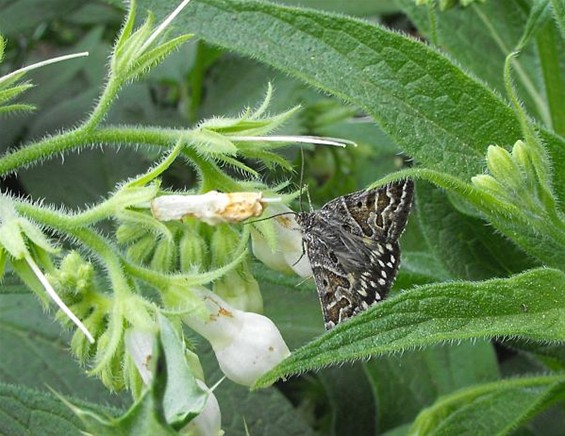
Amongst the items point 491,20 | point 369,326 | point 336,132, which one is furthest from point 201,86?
point 369,326

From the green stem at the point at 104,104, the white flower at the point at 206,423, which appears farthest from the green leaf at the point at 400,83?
the white flower at the point at 206,423

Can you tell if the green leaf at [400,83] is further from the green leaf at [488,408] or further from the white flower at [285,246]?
the green leaf at [488,408]

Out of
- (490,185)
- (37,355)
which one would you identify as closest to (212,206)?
(490,185)

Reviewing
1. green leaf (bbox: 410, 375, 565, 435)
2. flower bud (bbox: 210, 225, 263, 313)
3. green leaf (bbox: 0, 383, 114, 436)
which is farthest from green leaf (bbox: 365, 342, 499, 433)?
green leaf (bbox: 0, 383, 114, 436)

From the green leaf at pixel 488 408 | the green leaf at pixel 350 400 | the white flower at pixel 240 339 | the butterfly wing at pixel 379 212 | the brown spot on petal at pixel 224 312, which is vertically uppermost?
the butterfly wing at pixel 379 212

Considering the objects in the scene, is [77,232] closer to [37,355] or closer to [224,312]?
[224,312]

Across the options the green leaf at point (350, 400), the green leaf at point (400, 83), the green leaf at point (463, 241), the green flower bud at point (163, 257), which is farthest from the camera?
the green leaf at point (350, 400)
